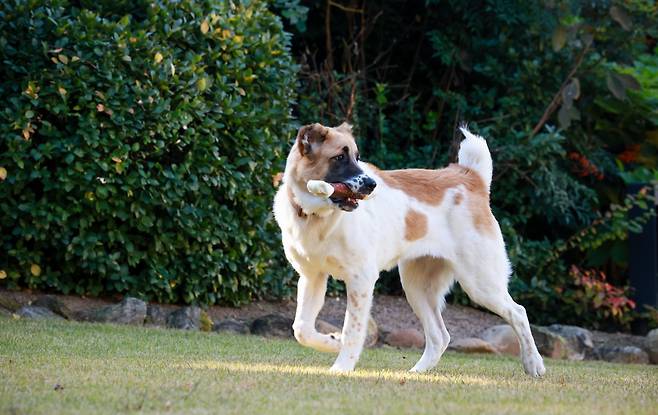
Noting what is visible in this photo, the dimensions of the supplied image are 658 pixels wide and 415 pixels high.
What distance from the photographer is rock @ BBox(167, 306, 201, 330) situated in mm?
8570

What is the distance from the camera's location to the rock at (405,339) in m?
9.05

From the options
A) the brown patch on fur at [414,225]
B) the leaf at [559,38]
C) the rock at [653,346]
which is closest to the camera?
the brown patch on fur at [414,225]

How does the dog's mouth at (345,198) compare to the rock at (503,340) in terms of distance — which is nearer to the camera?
the dog's mouth at (345,198)

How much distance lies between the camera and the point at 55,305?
27.6 ft

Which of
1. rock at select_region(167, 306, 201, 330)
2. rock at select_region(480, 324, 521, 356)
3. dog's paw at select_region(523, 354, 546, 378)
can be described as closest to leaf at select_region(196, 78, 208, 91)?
rock at select_region(167, 306, 201, 330)

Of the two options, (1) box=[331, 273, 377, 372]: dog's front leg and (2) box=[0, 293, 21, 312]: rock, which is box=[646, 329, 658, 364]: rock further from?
(2) box=[0, 293, 21, 312]: rock

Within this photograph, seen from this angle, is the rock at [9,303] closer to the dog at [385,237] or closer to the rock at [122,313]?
the rock at [122,313]

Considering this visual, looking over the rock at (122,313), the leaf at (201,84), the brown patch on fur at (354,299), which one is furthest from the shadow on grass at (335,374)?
the leaf at (201,84)

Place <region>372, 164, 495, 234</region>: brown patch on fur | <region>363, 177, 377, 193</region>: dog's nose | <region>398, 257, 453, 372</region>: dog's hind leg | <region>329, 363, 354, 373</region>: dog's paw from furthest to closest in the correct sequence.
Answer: <region>398, 257, 453, 372</region>: dog's hind leg → <region>372, 164, 495, 234</region>: brown patch on fur → <region>329, 363, 354, 373</region>: dog's paw → <region>363, 177, 377, 193</region>: dog's nose

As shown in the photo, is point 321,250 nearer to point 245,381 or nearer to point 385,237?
point 385,237

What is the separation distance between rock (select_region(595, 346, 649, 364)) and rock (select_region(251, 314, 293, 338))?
119 inches

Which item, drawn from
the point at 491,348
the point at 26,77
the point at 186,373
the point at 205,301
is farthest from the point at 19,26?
the point at 491,348

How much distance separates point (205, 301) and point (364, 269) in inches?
136

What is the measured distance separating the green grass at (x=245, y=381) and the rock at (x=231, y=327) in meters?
0.94
